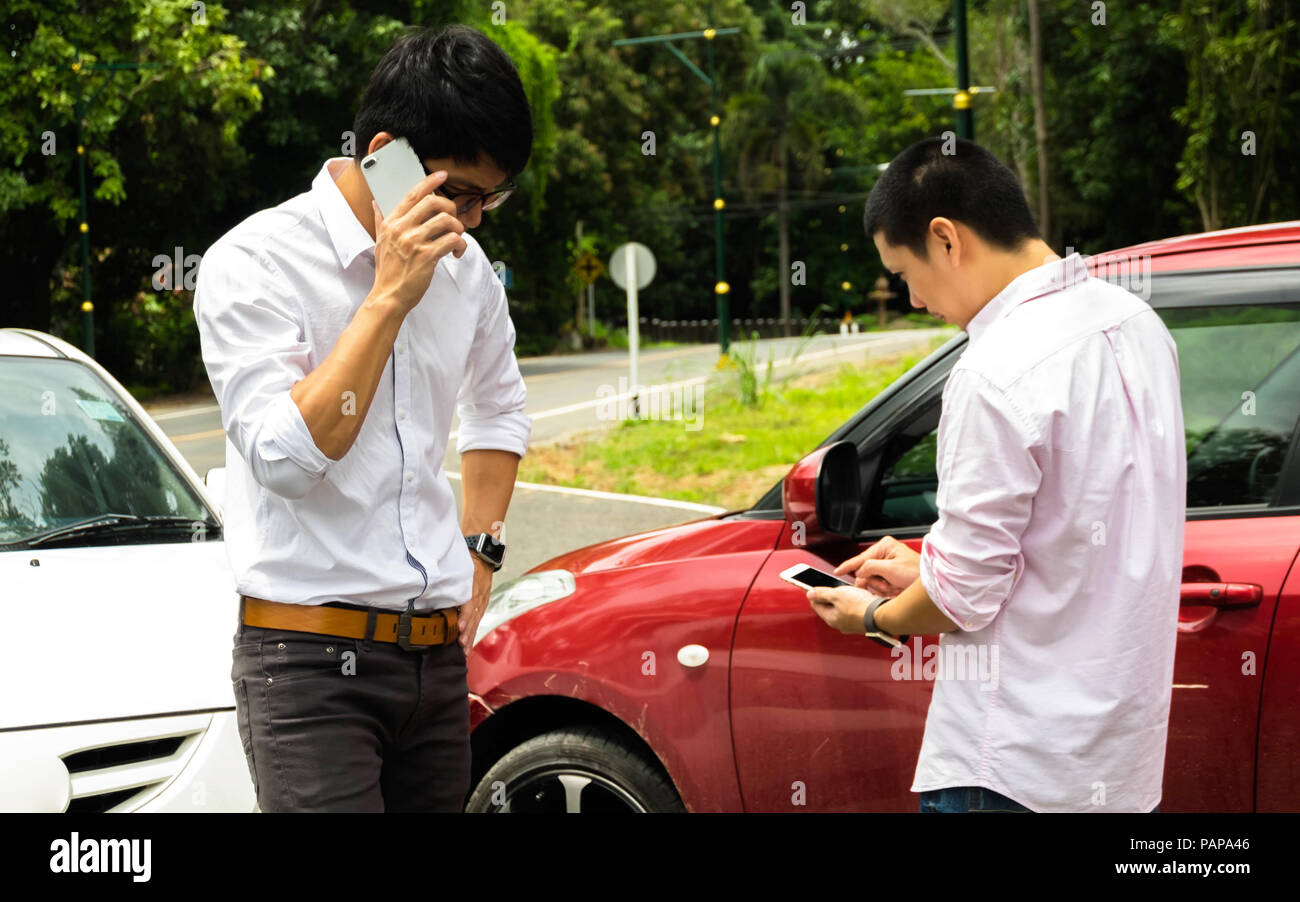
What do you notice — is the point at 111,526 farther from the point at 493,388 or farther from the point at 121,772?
the point at 493,388

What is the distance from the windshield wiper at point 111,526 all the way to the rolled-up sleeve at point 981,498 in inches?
105

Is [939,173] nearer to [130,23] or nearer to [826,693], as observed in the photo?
[826,693]

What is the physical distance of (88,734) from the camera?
302 centimetres

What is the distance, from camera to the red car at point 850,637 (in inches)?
102

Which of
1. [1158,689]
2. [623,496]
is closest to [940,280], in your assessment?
[1158,689]

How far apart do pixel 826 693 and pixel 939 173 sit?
1208mm

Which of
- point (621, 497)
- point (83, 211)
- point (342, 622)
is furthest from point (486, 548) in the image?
point (83, 211)

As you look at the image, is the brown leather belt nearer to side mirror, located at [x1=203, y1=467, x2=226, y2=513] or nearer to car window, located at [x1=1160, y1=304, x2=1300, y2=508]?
car window, located at [x1=1160, y1=304, x2=1300, y2=508]

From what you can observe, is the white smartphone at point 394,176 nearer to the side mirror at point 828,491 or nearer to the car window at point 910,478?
the side mirror at point 828,491

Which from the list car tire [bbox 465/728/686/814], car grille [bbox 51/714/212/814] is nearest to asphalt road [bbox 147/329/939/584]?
car tire [bbox 465/728/686/814]

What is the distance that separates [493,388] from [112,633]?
1.36 metres
